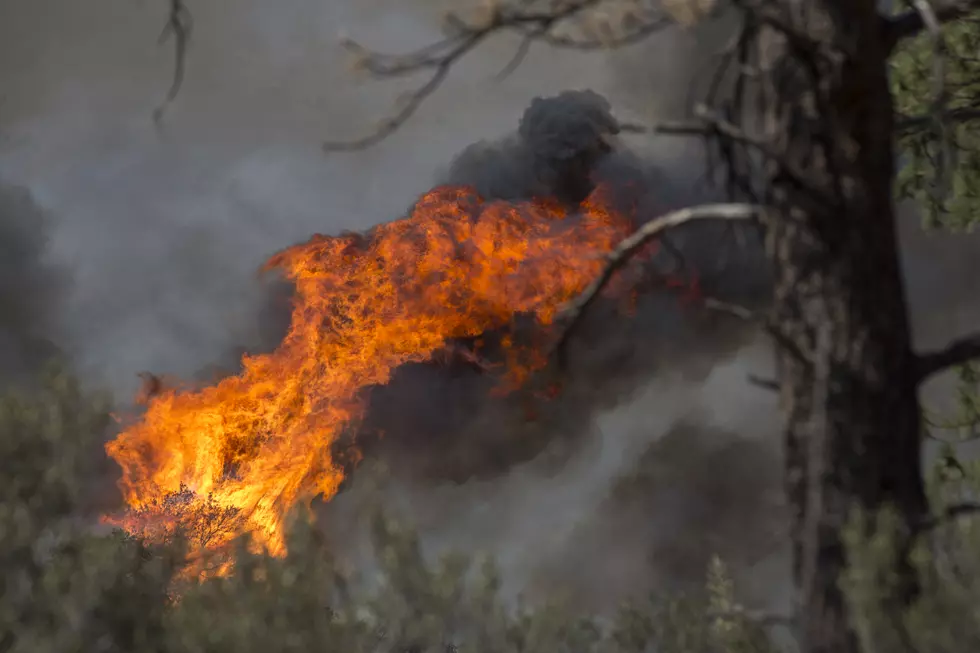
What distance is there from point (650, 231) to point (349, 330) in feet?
25.8

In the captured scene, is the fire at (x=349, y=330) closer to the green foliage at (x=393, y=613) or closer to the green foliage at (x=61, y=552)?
the green foliage at (x=61, y=552)

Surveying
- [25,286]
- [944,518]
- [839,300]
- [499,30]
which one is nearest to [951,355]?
[839,300]

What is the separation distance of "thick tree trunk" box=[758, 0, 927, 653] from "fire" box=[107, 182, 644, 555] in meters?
6.55

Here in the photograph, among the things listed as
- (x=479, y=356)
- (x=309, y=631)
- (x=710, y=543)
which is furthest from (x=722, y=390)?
(x=309, y=631)

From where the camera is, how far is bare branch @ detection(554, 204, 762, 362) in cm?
232

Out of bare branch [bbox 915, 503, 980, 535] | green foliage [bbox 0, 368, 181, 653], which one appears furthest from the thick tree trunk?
green foliage [bbox 0, 368, 181, 653]

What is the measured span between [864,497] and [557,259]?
7049 millimetres

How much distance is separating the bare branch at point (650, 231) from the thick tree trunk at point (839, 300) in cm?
10

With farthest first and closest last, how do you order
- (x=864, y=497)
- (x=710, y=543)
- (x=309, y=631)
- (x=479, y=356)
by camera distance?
(x=479, y=356)
(x=710, y=543)
(x=309, y=631)
(x=864, y=497)

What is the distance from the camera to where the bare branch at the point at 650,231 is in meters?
2.32

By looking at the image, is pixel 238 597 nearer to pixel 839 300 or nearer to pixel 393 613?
pixel 393 613

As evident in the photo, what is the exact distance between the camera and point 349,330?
32.2 ft

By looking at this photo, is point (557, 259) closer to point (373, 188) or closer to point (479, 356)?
point (479, 356)

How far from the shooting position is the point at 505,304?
9836 millimetres
